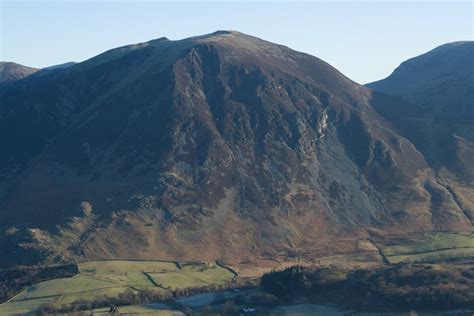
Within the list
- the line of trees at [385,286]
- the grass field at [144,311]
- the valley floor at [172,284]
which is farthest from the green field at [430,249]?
the grass field at [144,311]

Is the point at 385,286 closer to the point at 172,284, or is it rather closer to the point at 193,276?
the point at 172,284

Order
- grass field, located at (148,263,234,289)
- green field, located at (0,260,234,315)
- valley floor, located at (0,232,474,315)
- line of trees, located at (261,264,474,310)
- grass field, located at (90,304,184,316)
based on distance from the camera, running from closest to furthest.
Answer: line of trees, located at (261,264,474,310) → grass field, located at (90,304,184,316) → valley floor, located at (0,232,474,315) → green field, located at (0,260,234,315) → grass field, located at (148,263,234,289)

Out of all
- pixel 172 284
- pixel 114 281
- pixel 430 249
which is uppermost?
pixel 430 249

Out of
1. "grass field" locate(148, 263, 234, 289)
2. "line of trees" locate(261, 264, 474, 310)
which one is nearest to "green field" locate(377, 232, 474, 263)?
"line of trees" locate(261, 264, 474, 310)

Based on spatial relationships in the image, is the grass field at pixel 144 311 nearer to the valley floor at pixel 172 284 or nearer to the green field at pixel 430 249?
the valley floor at pixel 172 284

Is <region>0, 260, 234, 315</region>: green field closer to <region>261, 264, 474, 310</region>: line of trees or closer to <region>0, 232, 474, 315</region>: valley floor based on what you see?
<region>0, 232, 474, 315</region>: valley floor

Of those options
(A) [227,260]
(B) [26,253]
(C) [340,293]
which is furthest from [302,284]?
(B) [26,253]

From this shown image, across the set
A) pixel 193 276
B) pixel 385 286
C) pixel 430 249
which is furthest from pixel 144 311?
pixel 430 249
